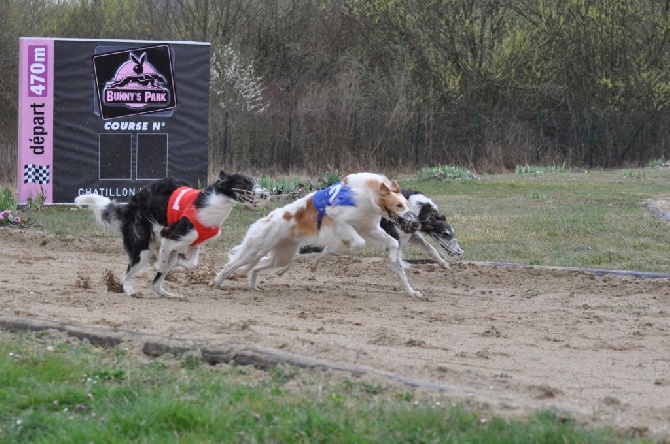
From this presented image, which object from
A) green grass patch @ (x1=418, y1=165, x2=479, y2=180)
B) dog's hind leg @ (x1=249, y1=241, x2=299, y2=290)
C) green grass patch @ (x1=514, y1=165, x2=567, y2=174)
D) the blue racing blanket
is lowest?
green grass patch @ (x1=514, y1=165, x2=567, y2=174)

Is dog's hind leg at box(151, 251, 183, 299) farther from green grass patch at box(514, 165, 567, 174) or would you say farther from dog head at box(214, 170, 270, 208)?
green grass patch at box(514, 165, 567, 174)

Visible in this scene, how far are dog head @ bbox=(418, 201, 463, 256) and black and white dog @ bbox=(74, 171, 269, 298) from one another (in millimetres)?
2630

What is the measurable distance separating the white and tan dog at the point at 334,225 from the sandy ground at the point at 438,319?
15.4 inches

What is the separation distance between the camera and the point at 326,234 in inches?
483

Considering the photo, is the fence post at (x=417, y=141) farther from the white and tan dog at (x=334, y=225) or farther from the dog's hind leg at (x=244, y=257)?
the dog's hind leg at (x=244, y=257)

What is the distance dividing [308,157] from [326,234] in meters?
22.4

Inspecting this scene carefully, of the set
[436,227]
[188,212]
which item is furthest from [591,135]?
[188,212]

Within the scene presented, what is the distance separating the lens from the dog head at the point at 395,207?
39.1ft

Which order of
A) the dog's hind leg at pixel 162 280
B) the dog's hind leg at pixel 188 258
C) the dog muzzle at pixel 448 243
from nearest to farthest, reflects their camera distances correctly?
the dog's hind leg at pixel 162 280 < the dog's hind leg at pixel 188 258 < the dog muzzle at pixel 448 243

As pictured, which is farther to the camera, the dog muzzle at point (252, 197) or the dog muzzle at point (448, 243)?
the dog muzzle at point (448, 243)

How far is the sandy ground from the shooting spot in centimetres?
708

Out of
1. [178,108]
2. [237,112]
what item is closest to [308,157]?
[237,112]

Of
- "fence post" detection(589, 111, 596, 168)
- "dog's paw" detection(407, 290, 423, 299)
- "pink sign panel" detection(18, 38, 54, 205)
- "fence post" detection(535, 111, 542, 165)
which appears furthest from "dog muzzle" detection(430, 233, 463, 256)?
"fence post" detection(589, 111, 596, 168)

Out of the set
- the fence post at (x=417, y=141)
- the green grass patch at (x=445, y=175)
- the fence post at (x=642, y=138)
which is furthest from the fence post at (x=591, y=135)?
the green grass patch at (x=445, y=175)
